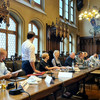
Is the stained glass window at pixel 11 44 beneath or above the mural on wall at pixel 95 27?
beneath

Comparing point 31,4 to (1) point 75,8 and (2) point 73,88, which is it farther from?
(1) point 75,8

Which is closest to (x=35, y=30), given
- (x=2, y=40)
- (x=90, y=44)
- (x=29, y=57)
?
(x=2, y=40)

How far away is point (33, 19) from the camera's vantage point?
849 cm

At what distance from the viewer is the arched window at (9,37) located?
22.3 feet

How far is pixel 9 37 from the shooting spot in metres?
7.26

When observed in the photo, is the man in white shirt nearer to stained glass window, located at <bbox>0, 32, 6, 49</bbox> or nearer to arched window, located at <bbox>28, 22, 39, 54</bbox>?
stained glass window, located at <bbox>0, 32, 6, 49</bbox>

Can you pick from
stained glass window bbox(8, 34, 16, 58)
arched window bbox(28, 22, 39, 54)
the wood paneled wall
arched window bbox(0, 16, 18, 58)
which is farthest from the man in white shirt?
the wood paneled wall

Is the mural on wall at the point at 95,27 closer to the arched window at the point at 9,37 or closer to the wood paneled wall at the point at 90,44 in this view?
the wood paneled wall at the point at 90,44

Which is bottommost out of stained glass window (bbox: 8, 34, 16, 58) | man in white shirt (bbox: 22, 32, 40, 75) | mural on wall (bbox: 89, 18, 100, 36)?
man in white shirt (bbox: 22, 32, 40, 75)

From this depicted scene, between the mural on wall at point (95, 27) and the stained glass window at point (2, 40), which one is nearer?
the stained glass window at point (2, 40)

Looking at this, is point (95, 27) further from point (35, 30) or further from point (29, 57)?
point (29, 57)

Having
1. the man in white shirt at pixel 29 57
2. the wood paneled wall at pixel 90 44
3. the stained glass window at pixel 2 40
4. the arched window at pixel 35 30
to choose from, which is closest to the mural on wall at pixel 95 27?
the wood paneled wall at pixel 90 44

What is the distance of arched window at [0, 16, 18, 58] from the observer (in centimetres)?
681

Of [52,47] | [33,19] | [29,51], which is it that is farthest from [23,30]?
[29,51]
